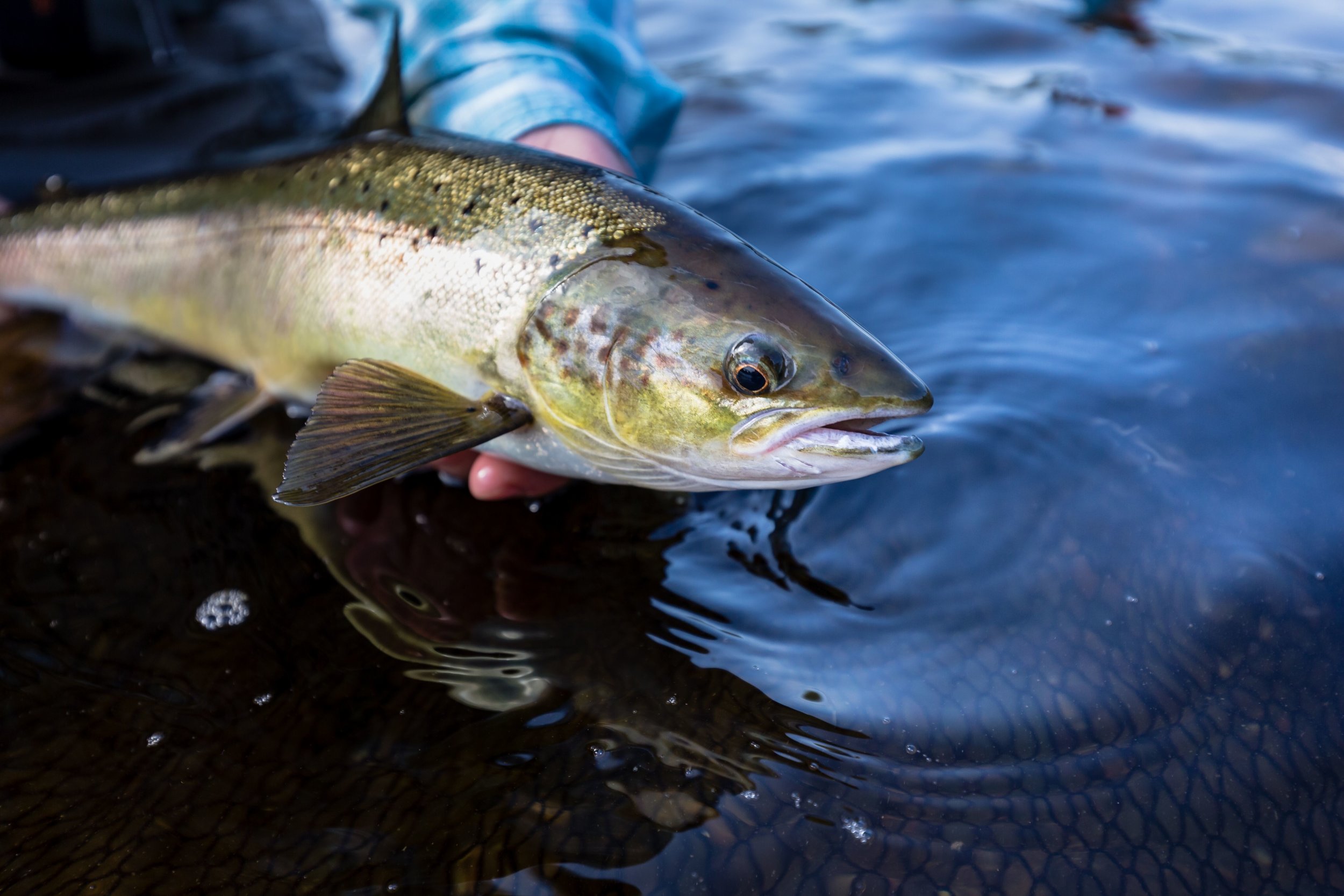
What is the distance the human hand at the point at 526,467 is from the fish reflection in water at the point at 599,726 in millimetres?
118

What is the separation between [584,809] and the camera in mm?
1839

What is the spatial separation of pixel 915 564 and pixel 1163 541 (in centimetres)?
67

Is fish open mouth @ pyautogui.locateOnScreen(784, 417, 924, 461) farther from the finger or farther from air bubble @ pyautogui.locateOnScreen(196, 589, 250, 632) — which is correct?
air bubble @ pyautogui.locateOnScreen(196, 589, 250, 632)

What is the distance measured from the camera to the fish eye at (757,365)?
2.07 m

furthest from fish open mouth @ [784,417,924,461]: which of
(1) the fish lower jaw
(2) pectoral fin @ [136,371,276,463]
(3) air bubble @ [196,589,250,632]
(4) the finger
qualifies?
(2) pectoral fin @ [136,371,276,463]

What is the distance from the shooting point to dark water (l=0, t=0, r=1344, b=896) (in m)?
1.79

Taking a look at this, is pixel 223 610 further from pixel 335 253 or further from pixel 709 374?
pixel 709 374

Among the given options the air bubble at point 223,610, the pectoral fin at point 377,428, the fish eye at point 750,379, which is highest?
the fish eye at point 750,379

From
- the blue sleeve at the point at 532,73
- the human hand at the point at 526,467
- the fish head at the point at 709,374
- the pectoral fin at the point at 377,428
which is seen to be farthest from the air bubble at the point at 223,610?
the blue sleeve at the point at 532,73

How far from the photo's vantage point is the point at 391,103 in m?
2.90

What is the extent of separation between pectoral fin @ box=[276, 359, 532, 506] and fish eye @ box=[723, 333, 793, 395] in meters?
0.61

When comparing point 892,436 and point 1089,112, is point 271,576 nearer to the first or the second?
point 892,436

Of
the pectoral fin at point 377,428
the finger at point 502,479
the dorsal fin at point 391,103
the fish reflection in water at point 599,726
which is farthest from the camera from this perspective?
the dorsal fin at point 391,103

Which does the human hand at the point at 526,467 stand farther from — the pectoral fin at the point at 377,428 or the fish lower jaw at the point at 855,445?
the fish lower jaw at the point at 855,445
